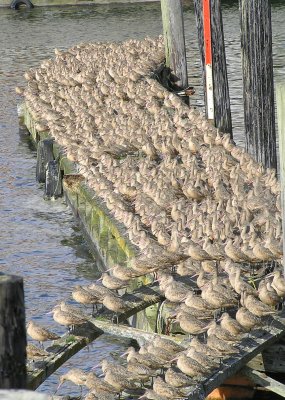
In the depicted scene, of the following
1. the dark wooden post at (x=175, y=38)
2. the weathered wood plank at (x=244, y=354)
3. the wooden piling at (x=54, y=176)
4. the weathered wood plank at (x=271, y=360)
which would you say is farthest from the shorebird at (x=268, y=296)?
the dark wooden post at (x=175, y=38)

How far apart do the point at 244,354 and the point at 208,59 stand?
7506mm

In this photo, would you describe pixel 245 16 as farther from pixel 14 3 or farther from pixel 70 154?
pixel 14 3

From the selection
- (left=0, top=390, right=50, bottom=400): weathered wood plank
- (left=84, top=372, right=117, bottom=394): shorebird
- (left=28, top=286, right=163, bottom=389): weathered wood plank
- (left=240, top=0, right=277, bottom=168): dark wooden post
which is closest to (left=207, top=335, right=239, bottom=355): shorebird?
(left=84, top=372, right=117, bottom=394): shorebird

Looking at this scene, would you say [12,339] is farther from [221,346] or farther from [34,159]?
[34,159]

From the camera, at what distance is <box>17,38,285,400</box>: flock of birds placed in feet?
25.0

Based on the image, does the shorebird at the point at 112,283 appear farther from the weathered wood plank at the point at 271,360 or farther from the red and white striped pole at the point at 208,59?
the red and white striped pole at the point at 208,59

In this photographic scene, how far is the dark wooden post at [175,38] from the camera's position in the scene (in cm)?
1852

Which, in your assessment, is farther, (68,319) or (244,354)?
(68,319)

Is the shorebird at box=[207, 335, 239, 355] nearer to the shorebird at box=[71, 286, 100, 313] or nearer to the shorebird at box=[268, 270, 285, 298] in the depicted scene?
the shorebird at box=[268, 270, 285, 298]

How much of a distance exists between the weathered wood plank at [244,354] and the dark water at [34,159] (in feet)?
6.87

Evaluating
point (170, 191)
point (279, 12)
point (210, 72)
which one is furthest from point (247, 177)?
point (279, 12)

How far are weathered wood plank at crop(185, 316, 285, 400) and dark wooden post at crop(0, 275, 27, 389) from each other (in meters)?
3.32

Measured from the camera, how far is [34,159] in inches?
730

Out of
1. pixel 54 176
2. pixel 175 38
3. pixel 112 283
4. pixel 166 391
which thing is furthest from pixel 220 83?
pixel 166 391
